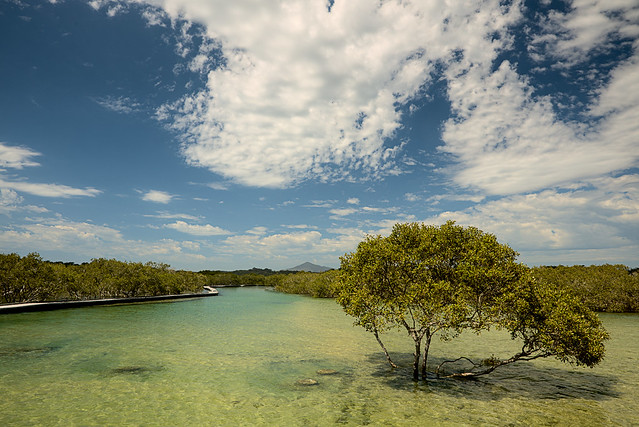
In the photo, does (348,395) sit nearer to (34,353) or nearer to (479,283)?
(479,283)

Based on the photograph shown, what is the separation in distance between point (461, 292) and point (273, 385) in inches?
422

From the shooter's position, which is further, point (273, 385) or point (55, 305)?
point (55, 305)

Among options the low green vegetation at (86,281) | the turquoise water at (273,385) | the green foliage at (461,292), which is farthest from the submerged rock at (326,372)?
the low green vegetation at (86,281)

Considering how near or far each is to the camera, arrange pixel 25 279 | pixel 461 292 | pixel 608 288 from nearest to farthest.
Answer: pixel 461 292, pixel 25 279, pixel 608 288

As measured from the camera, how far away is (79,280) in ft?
196

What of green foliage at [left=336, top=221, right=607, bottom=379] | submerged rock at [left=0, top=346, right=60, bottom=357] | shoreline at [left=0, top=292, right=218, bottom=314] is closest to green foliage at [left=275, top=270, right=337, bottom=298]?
shoreline at [left=0, top=292, right=218, bottom=314]

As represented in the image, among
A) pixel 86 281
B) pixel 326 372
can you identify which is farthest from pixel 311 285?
pixel 326 372

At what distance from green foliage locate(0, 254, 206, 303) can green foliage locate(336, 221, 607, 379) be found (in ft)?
169

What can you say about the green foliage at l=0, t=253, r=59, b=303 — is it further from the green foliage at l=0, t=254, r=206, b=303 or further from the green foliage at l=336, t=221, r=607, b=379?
the green foliage at l=336, t=221, r=607, b=379

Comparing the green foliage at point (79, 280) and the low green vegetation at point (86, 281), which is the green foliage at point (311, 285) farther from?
the green foliage at point (79, 280)

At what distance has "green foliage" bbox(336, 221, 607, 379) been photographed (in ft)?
49.6

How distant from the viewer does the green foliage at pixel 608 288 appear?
181 feet

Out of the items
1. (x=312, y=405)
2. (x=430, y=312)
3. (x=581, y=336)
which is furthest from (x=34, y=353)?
(x=581, y=336)

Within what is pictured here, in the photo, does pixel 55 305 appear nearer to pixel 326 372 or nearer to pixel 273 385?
pixel 273 385
